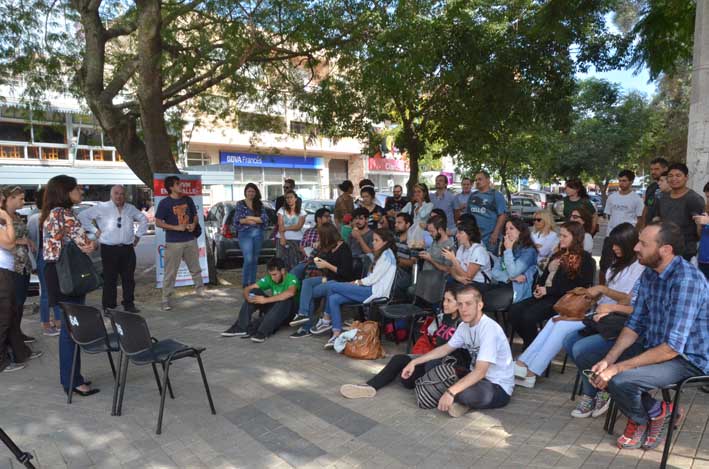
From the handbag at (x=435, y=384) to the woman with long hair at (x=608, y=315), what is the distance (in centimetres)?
95

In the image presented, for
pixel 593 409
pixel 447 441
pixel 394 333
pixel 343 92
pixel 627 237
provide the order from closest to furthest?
pixel 447 441 < pixel 593 409 < pixel 627 237 < pixel 394 333 < pixel 343 92

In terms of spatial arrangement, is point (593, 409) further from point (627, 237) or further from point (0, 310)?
point (0, 310)

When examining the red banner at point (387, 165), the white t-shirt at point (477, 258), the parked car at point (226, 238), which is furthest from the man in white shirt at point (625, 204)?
the red banner at point (387, 165)

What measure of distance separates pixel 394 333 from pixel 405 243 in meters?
1.61

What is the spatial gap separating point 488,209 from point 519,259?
2436mm

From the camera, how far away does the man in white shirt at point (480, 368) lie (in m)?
4.01

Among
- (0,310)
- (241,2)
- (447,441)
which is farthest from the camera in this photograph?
(241,2)

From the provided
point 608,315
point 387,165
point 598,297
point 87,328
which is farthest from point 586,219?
point 387,165

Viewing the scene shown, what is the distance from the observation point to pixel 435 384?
13.9ft

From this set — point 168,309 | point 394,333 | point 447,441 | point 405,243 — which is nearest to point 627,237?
point 447,441

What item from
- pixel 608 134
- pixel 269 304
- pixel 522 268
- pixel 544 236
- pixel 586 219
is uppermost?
pixel 608 134

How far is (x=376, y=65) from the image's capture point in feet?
27.0

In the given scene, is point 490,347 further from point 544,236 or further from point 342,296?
point 544,236

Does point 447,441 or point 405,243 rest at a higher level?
point 405,243
